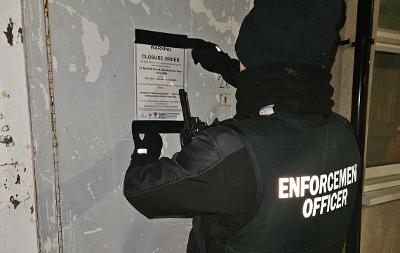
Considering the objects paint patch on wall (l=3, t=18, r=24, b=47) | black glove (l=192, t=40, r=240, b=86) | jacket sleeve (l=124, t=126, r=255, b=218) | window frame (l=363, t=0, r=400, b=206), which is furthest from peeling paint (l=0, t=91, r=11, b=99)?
window frame (l=363, t=0, r=400, b=206)

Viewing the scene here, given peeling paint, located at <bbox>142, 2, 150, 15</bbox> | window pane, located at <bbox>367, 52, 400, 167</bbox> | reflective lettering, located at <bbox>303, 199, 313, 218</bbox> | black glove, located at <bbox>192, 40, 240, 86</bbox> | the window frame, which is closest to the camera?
reflective lettering, located at <bbox>303, 199, 313, 218</bbox>

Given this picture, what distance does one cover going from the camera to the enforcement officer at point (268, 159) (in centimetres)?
66

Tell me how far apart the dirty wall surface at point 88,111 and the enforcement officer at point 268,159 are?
17cm

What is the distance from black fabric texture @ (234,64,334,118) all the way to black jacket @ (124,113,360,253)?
0.03 metres

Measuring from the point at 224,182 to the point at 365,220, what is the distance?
48.5 inches

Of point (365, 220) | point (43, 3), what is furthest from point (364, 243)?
point (43, 3)

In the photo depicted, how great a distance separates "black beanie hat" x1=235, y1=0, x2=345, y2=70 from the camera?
699 mm

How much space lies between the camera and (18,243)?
0.78 metres

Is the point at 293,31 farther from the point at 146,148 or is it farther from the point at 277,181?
the point at 146,148

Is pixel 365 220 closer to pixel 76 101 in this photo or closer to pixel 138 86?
pixel 138 86

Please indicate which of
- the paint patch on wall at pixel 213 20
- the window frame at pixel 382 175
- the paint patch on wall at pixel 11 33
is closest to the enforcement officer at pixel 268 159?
the paint patch on wall at pixel 213 20

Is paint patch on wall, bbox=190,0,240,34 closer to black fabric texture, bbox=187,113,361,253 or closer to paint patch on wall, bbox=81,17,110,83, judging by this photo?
paint patch on wall, bbox=81,17,110,83

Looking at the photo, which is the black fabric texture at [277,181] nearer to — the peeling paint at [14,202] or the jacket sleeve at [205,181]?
the jacket sleeve at [205,181]

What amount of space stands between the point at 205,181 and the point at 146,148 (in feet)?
0.82
